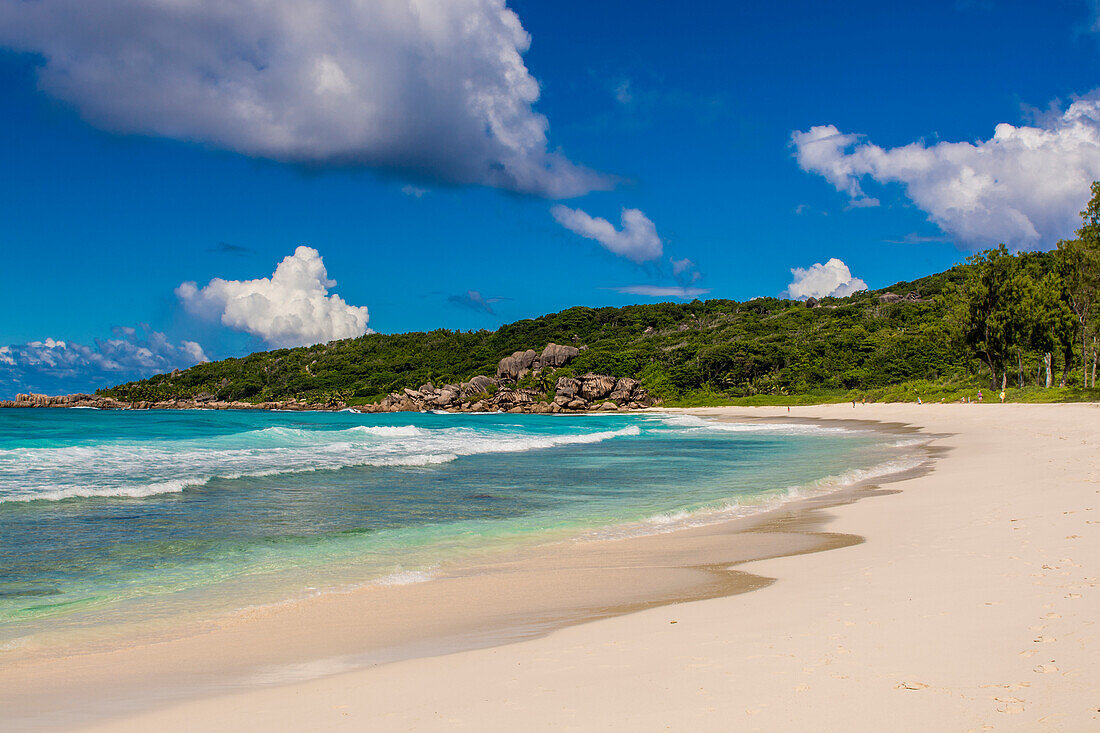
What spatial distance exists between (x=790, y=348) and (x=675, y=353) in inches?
705

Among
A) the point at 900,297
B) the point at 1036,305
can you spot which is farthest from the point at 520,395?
the point at 900,297

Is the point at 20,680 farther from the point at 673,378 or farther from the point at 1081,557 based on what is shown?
the point at 673,378

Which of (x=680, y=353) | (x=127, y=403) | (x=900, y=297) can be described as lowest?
(x=127, y=403)

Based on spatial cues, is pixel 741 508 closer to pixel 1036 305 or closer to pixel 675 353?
pixel 1036 305

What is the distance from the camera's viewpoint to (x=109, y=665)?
4852mm

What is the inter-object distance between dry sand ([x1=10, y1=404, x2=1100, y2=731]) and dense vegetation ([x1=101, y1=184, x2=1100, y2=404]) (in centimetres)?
Answer: 4029

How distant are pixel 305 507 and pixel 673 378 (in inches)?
3198

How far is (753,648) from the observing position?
14.4ft

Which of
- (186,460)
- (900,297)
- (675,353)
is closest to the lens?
(186,460)

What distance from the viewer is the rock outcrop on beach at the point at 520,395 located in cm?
8838

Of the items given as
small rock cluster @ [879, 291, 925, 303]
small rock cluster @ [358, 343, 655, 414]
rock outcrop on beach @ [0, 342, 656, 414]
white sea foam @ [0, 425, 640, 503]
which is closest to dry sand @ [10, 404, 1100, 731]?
white sea foam @ [0, 425, 640, 503]

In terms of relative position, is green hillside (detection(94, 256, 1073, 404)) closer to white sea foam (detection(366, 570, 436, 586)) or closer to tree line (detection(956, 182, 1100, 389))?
tree line (detection(956, 182, 1100, 389))

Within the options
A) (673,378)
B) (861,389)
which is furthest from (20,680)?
(673,378)

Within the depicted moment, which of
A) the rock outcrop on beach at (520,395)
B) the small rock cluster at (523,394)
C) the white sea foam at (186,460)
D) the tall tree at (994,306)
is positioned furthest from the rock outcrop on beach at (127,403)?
the tall tree at (994,306)
